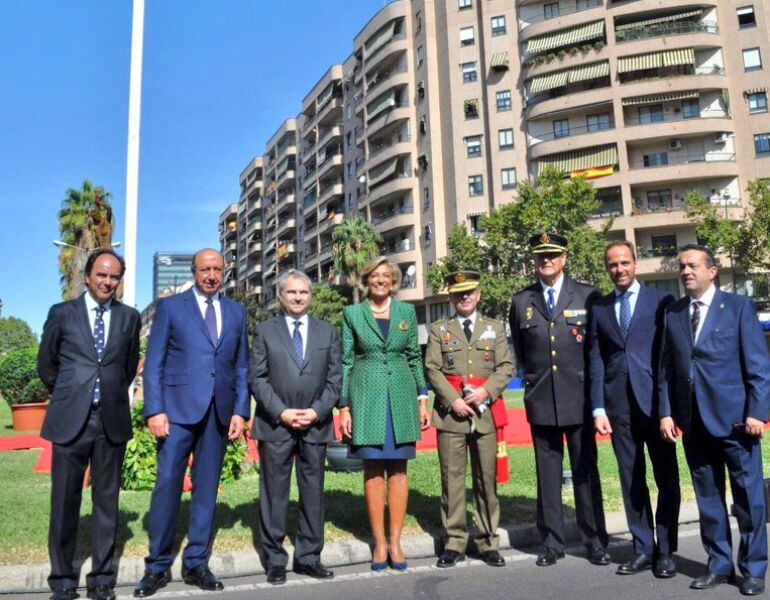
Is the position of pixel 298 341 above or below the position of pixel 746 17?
below

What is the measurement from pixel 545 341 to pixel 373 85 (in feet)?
Answer: 174

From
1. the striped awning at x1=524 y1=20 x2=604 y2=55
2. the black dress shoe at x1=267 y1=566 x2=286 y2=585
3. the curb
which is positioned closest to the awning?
the striped awning at x1=524 y1=20 x2=604 y2=55

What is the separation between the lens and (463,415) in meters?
5.02

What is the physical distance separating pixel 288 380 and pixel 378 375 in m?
0.70

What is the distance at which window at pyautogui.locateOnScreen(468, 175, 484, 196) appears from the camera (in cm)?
4644

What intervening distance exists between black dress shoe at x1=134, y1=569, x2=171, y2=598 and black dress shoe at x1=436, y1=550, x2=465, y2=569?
2024mm

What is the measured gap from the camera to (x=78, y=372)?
4.51 meters

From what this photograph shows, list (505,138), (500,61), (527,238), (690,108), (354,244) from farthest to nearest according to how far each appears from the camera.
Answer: (354,244) < (500,61) < (505,138) < (690,108) < (527,238)

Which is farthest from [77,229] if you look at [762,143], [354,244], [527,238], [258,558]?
[762,143]

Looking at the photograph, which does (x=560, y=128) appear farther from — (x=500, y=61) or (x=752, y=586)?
(x=752, y=586)

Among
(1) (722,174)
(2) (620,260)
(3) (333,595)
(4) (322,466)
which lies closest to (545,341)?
(2) (620,260)

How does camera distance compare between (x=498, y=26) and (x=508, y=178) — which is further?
(x=498, y=26)

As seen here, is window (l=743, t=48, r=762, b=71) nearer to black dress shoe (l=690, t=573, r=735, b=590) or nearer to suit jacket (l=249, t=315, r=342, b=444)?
black dress shoe (l=690, t=573, r=735, b=590)

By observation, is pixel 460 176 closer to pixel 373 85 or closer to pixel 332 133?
pixel 373 85
